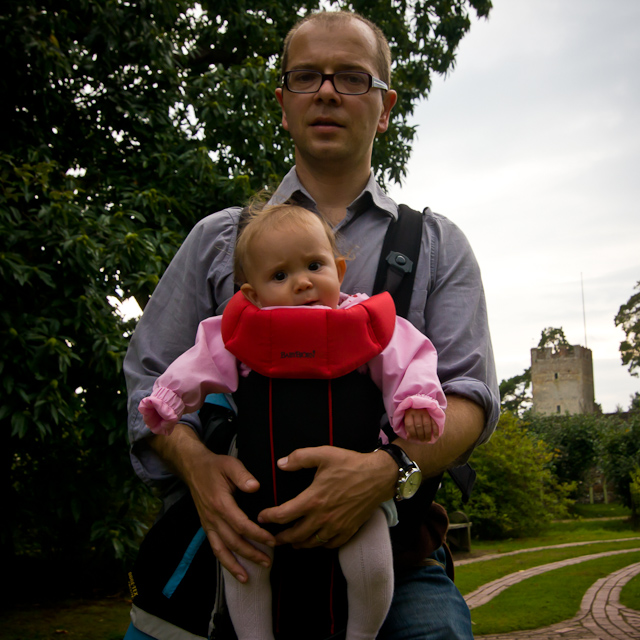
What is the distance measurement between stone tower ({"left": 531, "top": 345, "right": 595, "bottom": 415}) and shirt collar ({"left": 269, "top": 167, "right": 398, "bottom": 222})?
173 feet

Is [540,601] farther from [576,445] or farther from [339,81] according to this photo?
[576,445]

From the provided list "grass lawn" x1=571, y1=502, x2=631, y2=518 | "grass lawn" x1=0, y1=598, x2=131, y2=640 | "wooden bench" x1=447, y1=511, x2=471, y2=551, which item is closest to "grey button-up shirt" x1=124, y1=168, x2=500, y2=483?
"grass lawn" x1=0, y1=598, x2=131, y2=640

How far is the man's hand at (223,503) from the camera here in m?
1.59

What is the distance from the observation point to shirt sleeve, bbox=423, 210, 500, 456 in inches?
73.9

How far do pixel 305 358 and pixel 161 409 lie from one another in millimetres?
367

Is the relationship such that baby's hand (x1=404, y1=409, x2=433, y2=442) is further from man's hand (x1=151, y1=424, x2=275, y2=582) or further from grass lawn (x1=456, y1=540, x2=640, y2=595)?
grass lawn (x1=456, y1=540, x2=640, y2=595)

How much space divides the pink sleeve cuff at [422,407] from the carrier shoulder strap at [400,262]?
411mm

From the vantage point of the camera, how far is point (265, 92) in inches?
279

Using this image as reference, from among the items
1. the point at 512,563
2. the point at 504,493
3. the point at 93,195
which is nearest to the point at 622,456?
the point at 504,493

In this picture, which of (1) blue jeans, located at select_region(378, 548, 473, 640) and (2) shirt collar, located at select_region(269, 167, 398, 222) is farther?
(2) shirt collar, located at select_region(269, 167, 398, 222)

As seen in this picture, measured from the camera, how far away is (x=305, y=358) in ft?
5.43

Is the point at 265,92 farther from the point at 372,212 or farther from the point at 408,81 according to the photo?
the point at 372,212

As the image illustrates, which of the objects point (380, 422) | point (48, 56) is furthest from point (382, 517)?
point (48, 56)

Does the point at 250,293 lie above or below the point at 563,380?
below
